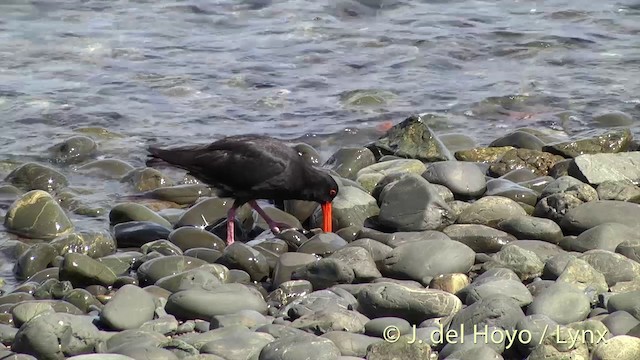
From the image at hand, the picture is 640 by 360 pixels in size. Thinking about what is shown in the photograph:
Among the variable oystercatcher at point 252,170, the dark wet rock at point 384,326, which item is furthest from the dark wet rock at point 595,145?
the dark wet rock at point 384,326

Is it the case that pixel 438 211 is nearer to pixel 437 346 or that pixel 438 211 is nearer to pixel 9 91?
pixel 437 346

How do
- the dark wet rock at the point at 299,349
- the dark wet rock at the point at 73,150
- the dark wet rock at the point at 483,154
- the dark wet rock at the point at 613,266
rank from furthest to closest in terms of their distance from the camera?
the dark wet rock at the point at 73,150, the dark wet rock at the point at 483,154, the dark wet rock at the point at 613,266, the dark wet rock at the point at 299,349

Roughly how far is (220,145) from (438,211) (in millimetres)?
1522

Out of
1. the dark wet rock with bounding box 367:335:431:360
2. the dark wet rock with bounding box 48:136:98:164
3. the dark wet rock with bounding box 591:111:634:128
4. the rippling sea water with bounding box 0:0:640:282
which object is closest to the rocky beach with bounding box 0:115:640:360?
the dark wet rock with bounding box 367:335:431:360

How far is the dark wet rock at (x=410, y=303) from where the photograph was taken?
506 centimetres

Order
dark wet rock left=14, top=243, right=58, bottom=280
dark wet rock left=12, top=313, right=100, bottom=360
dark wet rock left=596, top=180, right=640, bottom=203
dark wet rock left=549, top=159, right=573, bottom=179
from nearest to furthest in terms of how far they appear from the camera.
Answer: dark wet rock left=12, top=313, right=100, bottom=360 → dark wet rock left=14, top=243, right=58, bottom=280 → dark wet rock left=596, top=180, right=640, bottom=203 → dark wet rock left=549, top=159, right=573, bottom=179

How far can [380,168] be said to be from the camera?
298 inches

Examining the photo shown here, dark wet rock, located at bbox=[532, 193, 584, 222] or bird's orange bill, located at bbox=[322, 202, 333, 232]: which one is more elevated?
dark wet rock, located at bbox=[532, 193, 584, 222]

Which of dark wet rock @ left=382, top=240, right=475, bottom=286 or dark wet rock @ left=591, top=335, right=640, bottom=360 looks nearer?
dark wet rock @ left=591, top=335, right=640, bottom=360

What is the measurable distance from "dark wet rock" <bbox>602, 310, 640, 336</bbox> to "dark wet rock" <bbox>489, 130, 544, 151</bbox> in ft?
11.6

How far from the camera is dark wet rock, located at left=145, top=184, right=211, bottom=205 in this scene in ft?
25.0

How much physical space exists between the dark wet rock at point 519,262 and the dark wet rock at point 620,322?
848 millimetres

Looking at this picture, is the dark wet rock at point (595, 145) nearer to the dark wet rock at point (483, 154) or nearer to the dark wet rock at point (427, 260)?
the dark wet rock at point (483, 154)

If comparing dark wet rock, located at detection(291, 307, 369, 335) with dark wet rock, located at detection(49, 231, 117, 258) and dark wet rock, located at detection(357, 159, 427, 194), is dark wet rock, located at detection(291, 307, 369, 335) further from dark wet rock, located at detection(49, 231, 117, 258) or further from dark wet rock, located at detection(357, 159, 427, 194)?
dark wet rock, located at detection(357, 159, 427, 194)
